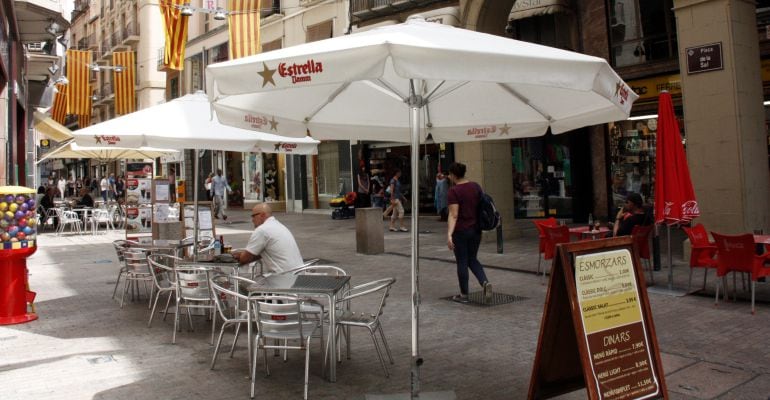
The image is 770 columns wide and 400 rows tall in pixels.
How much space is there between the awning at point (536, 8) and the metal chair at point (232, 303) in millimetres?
12779

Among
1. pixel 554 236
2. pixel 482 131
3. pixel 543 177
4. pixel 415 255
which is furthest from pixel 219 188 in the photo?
pixel 415 255

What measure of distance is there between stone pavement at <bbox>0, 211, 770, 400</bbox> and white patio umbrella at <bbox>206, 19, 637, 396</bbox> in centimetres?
120

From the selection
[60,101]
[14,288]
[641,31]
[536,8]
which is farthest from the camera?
[60,101]

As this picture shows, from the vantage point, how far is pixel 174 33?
21328 mm

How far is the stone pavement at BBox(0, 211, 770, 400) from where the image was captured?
5059 millimetres

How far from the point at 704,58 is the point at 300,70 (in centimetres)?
860

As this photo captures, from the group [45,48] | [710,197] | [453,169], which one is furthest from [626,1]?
[45,48]

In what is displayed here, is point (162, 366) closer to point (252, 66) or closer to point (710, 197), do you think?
point (252, 66)

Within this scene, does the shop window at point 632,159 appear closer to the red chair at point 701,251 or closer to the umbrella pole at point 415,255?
the red chair at point 701,251

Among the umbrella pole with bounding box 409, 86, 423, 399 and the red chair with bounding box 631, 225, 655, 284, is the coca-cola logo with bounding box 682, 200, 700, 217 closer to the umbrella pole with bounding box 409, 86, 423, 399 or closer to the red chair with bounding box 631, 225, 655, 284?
the red chair with bounding box 631, 225, 655, 284

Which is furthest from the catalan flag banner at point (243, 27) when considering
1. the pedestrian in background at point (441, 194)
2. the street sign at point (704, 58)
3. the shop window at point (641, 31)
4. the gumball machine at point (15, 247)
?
the street sign at point (704, 58)

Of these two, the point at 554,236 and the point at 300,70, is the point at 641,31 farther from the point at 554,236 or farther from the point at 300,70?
the point at 300,70

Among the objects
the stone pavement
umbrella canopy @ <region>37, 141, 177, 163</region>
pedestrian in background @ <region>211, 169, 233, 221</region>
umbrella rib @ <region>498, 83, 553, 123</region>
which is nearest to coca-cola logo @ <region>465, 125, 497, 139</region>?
umbrella rib @ <region>498, 83, 553, 123</region>

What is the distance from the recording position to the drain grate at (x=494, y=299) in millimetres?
8219
